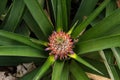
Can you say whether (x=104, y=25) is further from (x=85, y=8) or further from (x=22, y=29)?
(x=22, y=29)

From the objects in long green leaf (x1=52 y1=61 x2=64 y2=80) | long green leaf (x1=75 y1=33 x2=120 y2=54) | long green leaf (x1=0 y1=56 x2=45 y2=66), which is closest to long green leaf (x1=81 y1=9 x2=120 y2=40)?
long green leaf (x1=75 y1=33 x2=120 y2=54)

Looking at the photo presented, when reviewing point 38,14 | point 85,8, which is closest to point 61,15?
point 38,14

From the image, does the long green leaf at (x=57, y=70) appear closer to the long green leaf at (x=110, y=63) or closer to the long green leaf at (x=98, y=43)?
the long green leaf at (x=98, y=43)

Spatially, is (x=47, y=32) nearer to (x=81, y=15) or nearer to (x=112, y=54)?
(x=81, y=15)

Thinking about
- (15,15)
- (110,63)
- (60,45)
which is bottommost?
(110,63)

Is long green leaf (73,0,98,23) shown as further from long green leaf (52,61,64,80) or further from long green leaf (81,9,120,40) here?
long green leaf (52,61,64,80)

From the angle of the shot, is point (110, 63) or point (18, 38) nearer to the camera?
point (18, 38)

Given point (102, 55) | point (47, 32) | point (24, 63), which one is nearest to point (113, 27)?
point (102, 55)
